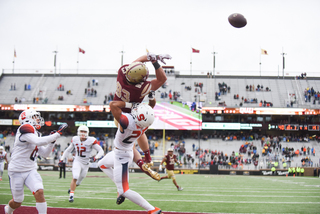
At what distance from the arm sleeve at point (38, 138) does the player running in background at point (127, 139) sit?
1170 millimetres

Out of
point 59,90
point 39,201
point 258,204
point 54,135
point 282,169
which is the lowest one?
point 282,169

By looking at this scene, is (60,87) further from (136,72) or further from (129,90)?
(136,72)

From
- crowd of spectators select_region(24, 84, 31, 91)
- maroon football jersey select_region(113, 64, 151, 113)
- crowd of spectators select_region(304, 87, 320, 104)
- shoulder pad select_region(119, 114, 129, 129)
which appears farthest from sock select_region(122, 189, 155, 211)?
crowd of spectators select_region(24, 84, 31, 91)

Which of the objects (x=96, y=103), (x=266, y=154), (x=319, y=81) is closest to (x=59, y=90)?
(x=96, y=103)

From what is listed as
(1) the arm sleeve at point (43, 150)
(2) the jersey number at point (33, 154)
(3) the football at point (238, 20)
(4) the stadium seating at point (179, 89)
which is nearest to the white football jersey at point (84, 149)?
(1) the arm sleeve at point (43, 150)

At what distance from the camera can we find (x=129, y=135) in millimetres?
6316

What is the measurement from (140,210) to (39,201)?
Result: 9.69ft

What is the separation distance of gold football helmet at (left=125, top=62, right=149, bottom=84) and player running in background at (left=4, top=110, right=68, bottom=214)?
1.48 metres

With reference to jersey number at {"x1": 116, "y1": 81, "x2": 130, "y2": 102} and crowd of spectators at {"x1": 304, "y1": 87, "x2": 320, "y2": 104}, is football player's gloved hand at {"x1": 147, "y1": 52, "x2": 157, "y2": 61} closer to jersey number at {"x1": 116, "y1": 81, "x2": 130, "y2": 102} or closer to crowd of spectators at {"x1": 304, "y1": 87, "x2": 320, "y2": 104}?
jersey number at {"x1": 116, "y1": 81, "x2": 130, "y2": 102}

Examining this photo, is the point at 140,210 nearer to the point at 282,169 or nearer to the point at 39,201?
the point at 39,201

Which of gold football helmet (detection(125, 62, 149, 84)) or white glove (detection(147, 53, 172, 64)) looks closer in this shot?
gold football helmet (detection(125, 62, 149, 84))

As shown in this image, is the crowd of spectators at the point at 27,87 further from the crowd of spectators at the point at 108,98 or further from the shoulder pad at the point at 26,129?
the shoulder pad at the point at 26,129

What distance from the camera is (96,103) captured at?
47281 millimetres

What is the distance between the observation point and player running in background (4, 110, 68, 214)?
235 inches
